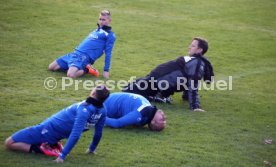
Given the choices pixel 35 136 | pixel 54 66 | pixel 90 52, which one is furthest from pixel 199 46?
pixel 35 136

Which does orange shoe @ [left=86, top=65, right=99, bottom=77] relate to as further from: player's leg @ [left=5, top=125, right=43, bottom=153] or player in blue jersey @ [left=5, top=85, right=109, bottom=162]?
player's leg @ [left=5, top=125, right=43, bottom=153]

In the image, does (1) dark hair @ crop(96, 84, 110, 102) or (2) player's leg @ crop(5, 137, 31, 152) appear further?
(2) player's leg @ crop(5, 137, 31, 152)

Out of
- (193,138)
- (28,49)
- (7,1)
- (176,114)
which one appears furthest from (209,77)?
(7,1)

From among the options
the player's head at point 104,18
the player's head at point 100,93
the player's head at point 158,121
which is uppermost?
the player's head at point 104,18

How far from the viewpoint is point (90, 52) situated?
12.4 metres

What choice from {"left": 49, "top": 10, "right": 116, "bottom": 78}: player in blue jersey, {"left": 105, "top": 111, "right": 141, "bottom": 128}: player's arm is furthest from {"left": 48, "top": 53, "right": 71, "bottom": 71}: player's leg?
{"left": 105, "top": 111, "right": 141, "bottom": 128}: player's arm

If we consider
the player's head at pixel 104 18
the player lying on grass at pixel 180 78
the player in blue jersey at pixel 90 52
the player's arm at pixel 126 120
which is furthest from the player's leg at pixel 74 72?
the player's arm at pixel 126 120

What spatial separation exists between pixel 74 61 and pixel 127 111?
3.36 metres

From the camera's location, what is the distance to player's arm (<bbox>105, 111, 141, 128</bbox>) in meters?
9.05

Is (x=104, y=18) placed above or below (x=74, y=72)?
above

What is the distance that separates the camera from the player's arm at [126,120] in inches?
356

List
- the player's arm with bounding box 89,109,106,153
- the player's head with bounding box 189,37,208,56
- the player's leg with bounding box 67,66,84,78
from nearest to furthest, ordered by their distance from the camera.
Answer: the player's arm with bounding box 89,109,106,153 < the player's head with bounding box 189,37,208,56 < the player's leg with bounding box 67,66,84,78

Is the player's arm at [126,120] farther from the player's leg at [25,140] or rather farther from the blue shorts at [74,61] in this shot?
the blue shorts at [74,61]

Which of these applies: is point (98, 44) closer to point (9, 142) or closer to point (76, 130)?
point (9, 142)
